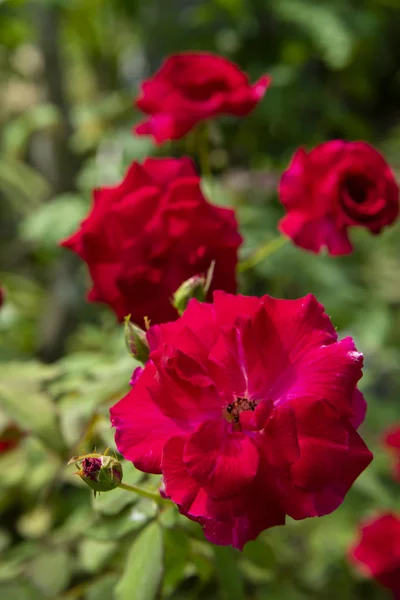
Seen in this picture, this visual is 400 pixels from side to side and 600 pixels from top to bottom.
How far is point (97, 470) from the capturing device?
14.1 inches

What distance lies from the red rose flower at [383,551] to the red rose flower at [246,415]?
1.76 feet

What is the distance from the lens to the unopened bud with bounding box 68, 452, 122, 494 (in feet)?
1.17

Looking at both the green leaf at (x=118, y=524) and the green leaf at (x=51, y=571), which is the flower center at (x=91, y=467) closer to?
the green leaf at (x=118, y=524)

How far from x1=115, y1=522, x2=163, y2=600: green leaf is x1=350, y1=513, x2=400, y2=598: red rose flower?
18.8 inches

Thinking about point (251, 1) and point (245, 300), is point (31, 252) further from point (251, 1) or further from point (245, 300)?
point (245, 300)

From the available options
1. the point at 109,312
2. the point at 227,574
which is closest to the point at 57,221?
the point at 109,312

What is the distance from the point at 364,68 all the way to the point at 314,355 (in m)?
1.26

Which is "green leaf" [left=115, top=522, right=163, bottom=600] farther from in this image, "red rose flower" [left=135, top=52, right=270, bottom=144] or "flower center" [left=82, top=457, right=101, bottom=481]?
"red rose flower" [left=135, top=52, right=270, bottom=144]

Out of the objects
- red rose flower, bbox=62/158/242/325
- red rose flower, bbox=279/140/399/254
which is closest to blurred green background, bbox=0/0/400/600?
red rose flower, bbox=62/158/242/325

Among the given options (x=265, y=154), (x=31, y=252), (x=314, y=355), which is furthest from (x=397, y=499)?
(x=31, y=252)

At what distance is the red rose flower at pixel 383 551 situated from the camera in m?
0.82

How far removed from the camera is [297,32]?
1238mm

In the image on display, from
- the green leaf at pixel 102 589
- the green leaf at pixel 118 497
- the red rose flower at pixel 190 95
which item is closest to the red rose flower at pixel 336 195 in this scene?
the red rose flower at pixel 190 95

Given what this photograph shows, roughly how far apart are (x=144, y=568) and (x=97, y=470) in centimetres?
13
